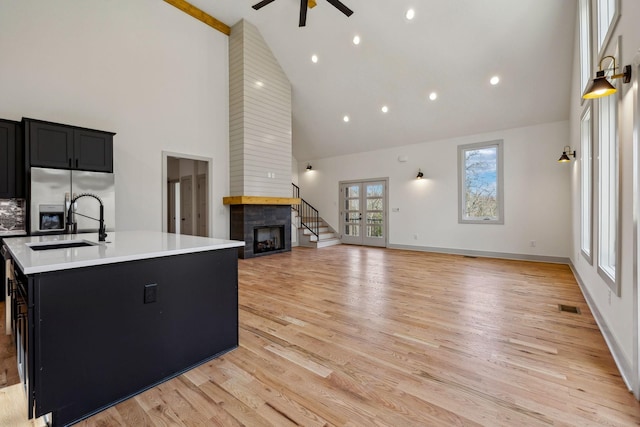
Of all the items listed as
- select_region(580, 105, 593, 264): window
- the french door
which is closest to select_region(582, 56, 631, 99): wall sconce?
select_region(580, 105, 593, 264): window

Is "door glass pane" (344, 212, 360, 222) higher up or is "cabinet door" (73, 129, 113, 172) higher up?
"cabinet door" (73, 129, 113, 172)

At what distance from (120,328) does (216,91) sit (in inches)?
A: 239

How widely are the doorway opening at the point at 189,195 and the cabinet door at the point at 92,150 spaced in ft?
6.06

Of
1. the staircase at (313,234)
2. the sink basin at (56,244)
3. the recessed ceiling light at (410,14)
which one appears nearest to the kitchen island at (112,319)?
the sink basin at (56,244)

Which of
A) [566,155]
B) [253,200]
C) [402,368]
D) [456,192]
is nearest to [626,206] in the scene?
[402,368]

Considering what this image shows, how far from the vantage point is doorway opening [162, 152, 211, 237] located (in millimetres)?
6941

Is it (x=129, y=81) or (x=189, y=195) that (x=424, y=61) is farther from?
(x=189, y=195)

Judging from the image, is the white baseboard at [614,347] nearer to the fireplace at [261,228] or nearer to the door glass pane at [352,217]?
the fireplace at [261,228]

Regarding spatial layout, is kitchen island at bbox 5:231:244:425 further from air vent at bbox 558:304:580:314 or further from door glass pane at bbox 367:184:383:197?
door glass pane at bbox 367:184:383:197

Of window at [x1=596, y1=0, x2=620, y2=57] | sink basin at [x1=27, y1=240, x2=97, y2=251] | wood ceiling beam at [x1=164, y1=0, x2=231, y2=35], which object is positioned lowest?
sink basin at [x1=27, y1=240, x2=97, y2=251]

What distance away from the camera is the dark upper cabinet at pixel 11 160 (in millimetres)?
3727

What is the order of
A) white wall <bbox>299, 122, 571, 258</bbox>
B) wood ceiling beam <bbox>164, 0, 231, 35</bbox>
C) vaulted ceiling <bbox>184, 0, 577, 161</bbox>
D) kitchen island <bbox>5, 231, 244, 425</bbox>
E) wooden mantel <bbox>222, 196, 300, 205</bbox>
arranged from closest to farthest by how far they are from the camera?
kitchen island <bbox>5, 231, 244, 425</bbox>, vaulted ceiling <bbox>184, 0, 577, 161</bbox>, wood ceiling beam <bbox>164, 0, 231, 35</bbox>, white wall <bbox>299, 122, 571, 258</bbox>, wooden mantel <bbox>222, 196, 300, 205</bbox>

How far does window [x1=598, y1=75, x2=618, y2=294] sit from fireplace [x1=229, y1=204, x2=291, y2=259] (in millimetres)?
5743

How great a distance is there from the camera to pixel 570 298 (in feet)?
12.2
